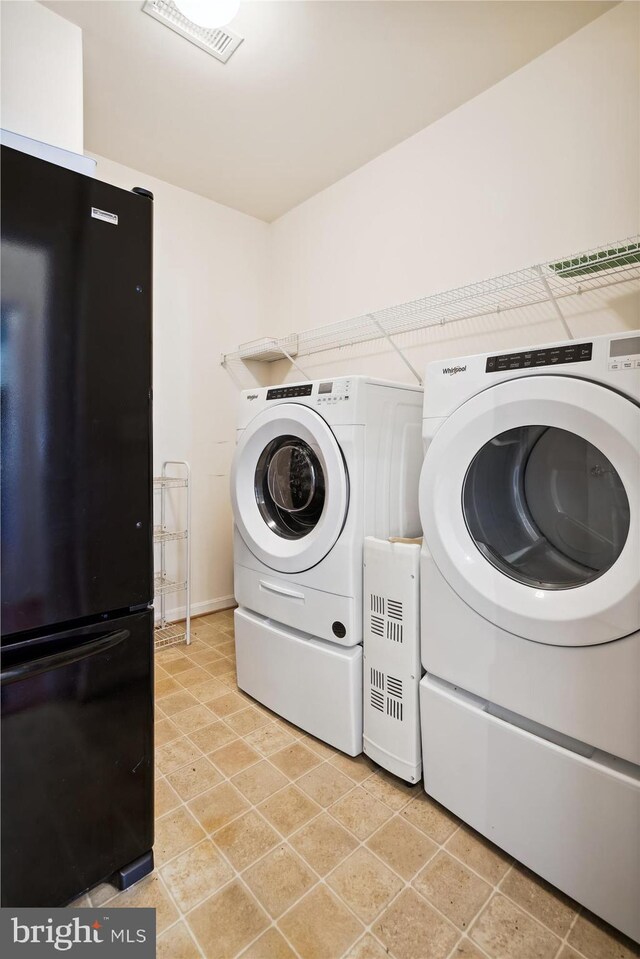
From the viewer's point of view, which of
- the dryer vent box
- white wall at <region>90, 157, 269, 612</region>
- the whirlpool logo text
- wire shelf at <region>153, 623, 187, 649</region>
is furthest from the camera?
white wall at <region>90, 157, 269, 612</region>

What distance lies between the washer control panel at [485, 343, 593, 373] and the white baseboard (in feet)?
7.58

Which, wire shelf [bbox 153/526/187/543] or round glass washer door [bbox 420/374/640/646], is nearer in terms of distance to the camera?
round glass washer door [bbox 420/374/640/646]

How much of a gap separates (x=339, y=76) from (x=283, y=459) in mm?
1632

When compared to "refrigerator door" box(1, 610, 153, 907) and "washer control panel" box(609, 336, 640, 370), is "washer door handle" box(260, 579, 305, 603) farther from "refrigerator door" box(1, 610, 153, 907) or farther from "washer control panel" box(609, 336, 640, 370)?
"washer control panel" box(609, 336, 640, 370)

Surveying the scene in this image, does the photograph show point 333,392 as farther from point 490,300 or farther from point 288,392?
point 490,300

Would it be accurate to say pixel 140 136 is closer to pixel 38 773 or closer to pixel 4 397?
pixel 4 397

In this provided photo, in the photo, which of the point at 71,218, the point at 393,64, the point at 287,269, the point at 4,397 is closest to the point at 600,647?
the point at 4,397

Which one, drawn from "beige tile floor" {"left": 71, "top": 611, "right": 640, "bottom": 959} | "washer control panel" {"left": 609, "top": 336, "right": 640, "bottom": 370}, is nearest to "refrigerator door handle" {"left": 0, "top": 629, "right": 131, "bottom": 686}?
"beige tile floor" {"left": 71, "top": 611, "right": 640, "bottom": 959}

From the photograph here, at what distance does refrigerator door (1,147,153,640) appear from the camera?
0.86 meters

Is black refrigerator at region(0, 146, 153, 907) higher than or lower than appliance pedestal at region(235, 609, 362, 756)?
higher

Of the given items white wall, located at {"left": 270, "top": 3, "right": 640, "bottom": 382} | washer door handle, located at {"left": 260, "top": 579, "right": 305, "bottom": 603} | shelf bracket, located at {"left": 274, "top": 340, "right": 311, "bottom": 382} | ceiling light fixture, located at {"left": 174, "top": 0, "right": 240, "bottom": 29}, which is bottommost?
washer door handle, located at {"left": 260, "top": 579, "right": 305, "bottom": 603}

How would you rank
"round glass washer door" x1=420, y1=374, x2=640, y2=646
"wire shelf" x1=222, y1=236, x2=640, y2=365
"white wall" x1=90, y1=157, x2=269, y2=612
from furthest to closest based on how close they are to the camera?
"white wall" x1=90, y1=157, x2=269, y2=612 < "wire shelf" x1=222, y1=236, x2=640, y2=365 < "round glass washer door" x1=420, y1=374, x2=640, y2=646

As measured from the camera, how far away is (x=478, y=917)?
1.05 m

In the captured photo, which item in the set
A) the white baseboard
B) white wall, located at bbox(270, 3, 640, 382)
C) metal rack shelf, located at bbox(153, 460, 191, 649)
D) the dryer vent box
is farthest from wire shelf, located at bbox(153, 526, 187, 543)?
the dryer vent box
